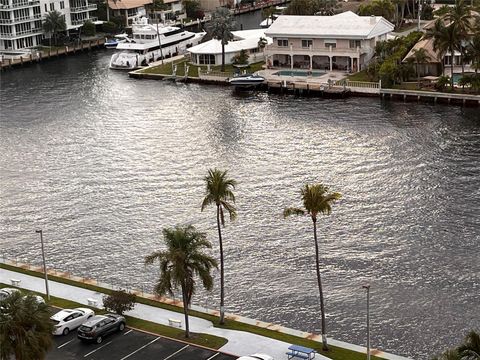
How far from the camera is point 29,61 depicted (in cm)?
16025

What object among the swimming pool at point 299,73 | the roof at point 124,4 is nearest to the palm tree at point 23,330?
the swimming pool at point 299,73

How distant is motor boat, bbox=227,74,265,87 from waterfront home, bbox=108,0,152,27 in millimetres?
58840

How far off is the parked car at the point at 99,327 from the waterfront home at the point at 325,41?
79239 millimetres

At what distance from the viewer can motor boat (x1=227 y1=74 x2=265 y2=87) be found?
129 meters

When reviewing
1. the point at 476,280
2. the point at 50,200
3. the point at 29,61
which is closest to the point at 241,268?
the point at 476,280

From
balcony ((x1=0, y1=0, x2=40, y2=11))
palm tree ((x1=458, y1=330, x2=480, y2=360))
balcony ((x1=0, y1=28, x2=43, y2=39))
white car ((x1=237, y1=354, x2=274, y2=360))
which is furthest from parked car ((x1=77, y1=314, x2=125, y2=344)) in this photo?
balcony ((x1=0, y1=0, x2=40, y2=11))

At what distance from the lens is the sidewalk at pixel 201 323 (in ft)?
188

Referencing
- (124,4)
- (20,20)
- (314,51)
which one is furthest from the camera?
(124,4)

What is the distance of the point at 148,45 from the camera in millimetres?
154000

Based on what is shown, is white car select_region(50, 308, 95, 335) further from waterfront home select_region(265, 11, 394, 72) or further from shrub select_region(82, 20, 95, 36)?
shrub select_region(82, 20, 95, 36)

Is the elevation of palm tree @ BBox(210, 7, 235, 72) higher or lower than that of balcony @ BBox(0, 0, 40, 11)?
lower

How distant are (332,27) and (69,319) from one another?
83.1 m

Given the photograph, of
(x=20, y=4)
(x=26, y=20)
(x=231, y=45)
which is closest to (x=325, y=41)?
(x=231, y=45)

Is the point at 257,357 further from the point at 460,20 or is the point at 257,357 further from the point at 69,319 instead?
the point at 460,20
